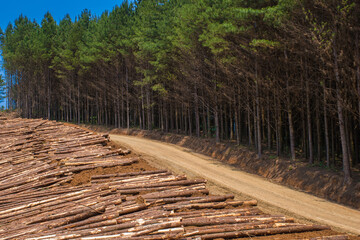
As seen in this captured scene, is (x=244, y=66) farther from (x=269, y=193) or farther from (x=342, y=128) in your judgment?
(x=269, y=193)

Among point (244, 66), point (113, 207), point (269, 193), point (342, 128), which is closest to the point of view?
point (113, 207)

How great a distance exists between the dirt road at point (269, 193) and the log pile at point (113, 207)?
268cm

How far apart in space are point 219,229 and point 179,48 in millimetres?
22561

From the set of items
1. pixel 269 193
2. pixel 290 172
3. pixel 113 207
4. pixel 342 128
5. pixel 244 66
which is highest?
pixel 244 66

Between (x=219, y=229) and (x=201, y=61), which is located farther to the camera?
(x=201, y=61)

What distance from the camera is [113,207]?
913 centimetres

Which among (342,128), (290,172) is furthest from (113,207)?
(290,172)

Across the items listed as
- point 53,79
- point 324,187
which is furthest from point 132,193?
point 53,79

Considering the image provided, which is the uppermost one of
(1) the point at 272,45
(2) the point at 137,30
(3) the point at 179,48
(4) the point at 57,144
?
(2) the point at 137,30

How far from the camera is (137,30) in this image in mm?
32875

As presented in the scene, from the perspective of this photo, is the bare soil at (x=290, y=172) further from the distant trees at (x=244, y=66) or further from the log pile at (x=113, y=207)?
the log pile at (x=113, y=207)

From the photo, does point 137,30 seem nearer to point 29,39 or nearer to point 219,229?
point 219,229

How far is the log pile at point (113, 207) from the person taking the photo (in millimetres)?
7652

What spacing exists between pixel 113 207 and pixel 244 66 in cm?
1529
